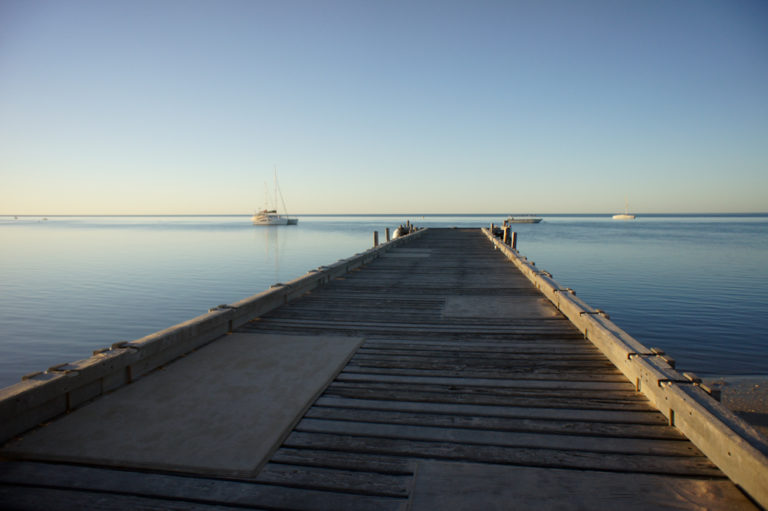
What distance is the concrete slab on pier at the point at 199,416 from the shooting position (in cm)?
285

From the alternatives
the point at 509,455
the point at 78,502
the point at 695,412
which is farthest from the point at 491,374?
the point at 78,502

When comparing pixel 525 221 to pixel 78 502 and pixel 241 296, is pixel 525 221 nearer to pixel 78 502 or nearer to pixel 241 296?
pixel 241 296

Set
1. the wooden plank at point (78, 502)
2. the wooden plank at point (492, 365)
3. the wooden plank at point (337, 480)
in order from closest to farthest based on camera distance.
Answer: the wooden plank at point (78, 502) < the wooden plank at point (337, 480) < the wooden plank at point (492, 365)

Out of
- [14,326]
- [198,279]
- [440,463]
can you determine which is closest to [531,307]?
[440,463]

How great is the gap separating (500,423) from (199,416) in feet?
7.94

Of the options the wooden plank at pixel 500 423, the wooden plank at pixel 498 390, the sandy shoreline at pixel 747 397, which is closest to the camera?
the wooden plank at pixel 500 423

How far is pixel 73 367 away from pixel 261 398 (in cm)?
157

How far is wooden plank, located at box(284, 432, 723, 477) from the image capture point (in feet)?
9.04

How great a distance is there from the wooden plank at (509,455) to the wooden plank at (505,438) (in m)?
0.05

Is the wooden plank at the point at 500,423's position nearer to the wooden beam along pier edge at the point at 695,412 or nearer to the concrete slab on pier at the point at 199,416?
the wooden beam along pier edge at the point at 695,412

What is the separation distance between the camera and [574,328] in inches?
239

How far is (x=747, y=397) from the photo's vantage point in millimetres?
8352

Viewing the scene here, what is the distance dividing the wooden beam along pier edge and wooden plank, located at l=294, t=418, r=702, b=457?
20 cm

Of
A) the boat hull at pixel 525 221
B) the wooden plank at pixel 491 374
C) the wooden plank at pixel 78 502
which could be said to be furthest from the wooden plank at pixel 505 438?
the boat hull at pixel 525 221
